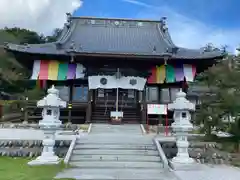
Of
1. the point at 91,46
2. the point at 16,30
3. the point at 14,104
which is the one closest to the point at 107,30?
the point at 91,46

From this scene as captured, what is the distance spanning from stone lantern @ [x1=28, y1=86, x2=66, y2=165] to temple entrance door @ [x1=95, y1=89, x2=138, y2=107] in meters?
8.25

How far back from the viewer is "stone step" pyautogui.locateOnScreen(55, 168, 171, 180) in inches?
278

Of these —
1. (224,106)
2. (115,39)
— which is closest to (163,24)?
(115,39)

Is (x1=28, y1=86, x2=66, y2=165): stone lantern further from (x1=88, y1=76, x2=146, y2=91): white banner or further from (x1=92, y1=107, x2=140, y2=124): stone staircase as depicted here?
(x1=92, y1=107, x2=140, y2=124): stone staircase

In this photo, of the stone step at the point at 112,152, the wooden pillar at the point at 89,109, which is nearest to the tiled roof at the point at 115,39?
the wooden pillar at the point at 89,109

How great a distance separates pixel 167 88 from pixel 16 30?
37.8 m

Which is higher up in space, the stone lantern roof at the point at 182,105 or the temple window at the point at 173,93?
the temple window at the point at 173,93

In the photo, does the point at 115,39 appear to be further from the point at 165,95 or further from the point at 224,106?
the point at 224,106

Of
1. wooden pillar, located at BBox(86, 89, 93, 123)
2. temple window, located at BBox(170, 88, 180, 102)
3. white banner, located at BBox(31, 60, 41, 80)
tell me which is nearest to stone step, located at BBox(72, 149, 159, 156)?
wooden pillar, located at BBox(86, 89, 93, 123)

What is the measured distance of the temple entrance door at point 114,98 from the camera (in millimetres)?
17531

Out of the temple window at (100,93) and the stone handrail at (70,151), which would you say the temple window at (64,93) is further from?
the stone handrail at (70,151)

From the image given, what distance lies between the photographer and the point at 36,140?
1033 cm

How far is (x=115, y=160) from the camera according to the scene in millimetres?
8836

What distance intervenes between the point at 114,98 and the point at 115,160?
358 inches
